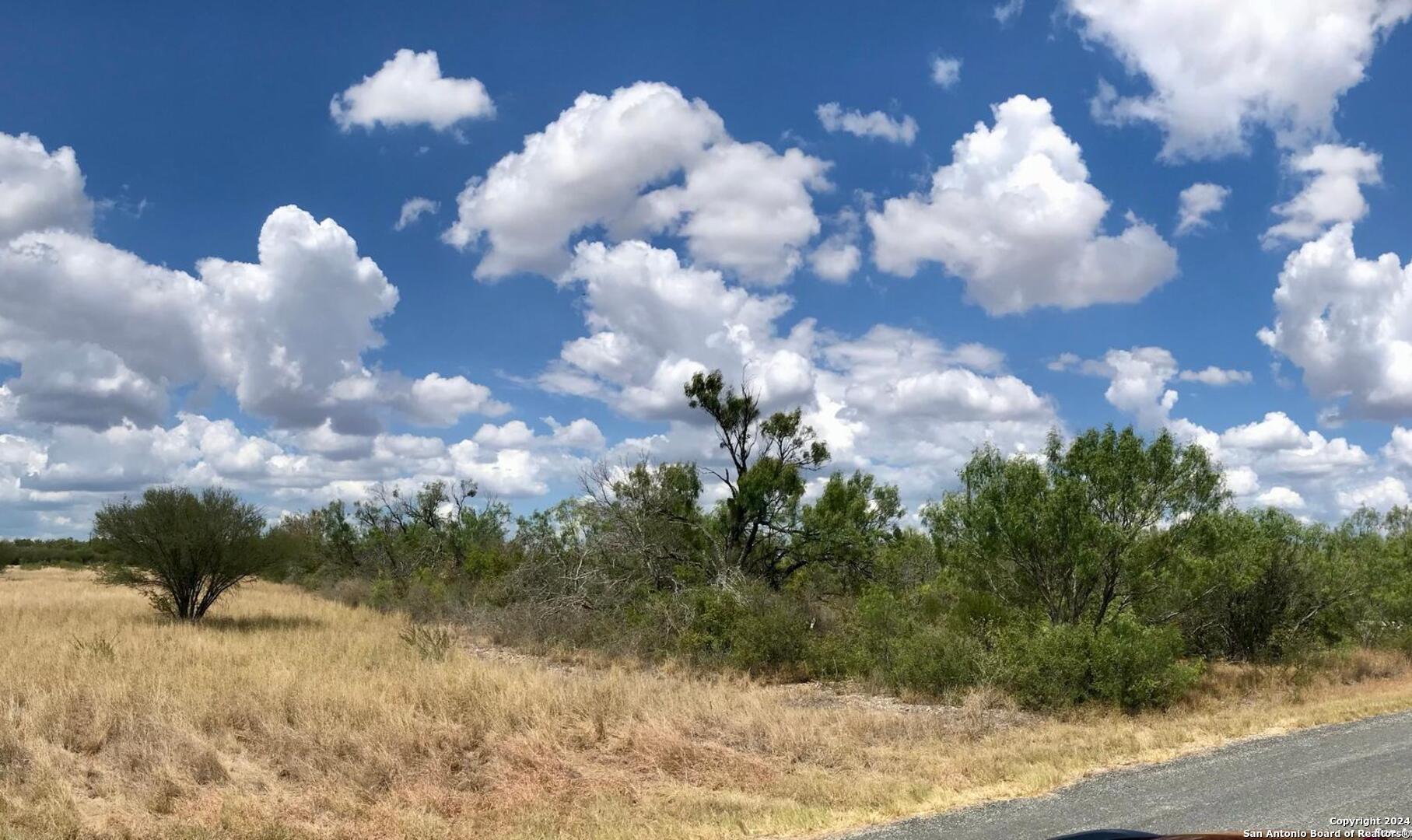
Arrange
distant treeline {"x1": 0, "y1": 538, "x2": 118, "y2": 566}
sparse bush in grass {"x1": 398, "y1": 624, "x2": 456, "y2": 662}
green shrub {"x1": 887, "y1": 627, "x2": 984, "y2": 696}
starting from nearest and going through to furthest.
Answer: green shrub {"x1": 887, "y1": 627, "x2": 984, "y2": 696}, sparse bush in grass {"x1": 398, "y1": 624, "x2": 456, "y2": 662}, distant treeline {"x1": 0, "y1": 538, "x2": 118, "y2": 566}

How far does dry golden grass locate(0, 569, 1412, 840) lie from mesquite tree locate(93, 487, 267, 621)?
421 inches

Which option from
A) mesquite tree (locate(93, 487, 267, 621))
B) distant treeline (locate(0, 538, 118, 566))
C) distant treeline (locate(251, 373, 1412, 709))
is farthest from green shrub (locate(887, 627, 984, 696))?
distant treeline (locate(0, 538, 118, 566))

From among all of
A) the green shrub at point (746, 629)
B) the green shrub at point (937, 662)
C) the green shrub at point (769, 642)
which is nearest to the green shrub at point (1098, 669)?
the green shrub at point (937, 662)

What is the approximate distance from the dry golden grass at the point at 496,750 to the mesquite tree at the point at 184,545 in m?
10.7

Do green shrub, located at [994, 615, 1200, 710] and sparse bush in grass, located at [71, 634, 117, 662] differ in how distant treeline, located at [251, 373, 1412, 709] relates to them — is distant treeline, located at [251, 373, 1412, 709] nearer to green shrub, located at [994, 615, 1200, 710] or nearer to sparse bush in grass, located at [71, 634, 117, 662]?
green shrub, located at [994, 615, 1200, 710]

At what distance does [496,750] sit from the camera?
11336 millimetres

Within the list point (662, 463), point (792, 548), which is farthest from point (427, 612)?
point (792, 548)

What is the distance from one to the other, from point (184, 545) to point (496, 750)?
69.0ft

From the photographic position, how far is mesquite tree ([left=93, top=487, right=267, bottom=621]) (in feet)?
90.9

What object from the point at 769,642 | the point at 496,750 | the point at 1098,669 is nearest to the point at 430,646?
the point at 769,642

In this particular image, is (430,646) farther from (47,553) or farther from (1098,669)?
(47,553)

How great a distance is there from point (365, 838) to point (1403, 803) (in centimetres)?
956

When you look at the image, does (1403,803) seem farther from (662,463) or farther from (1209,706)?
(662,463)

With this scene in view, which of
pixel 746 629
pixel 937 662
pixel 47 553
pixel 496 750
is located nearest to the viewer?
pixel 496 750
